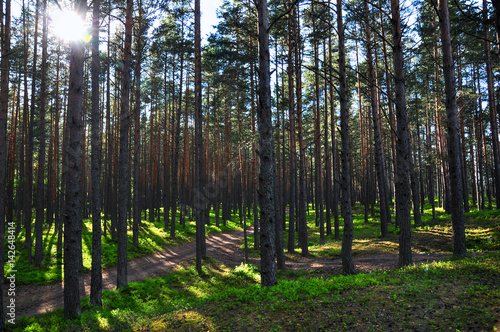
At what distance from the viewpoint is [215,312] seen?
19.7ft

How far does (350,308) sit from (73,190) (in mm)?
6999

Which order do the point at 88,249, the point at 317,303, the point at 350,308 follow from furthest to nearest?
the point at 88,249
the point at 317,303
the point at 350,308

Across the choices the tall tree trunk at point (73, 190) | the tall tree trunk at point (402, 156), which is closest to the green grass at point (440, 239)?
the tall tree trunk at point (402, 156)

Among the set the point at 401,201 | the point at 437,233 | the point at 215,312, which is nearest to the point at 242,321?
the point at 215,312

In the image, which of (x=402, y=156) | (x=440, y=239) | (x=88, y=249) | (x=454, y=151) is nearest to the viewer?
(x=402, y=156)

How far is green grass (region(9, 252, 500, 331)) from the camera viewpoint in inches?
182

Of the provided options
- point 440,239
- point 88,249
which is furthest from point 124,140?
point 440,239

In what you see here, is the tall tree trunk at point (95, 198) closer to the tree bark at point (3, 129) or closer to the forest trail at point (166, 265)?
the tree bark at point (3, 129)

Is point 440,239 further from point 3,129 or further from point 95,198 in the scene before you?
point 3,129

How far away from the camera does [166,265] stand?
1625cm

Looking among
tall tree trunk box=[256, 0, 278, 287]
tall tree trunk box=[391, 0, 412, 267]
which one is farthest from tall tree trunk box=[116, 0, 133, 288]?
tall tree trunk box=[391, 0, 412, 267]

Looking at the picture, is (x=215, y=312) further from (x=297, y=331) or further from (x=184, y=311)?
(x=297, y=331)

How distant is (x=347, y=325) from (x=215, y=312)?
111 inches

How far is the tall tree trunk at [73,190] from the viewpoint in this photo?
22.6 feet
